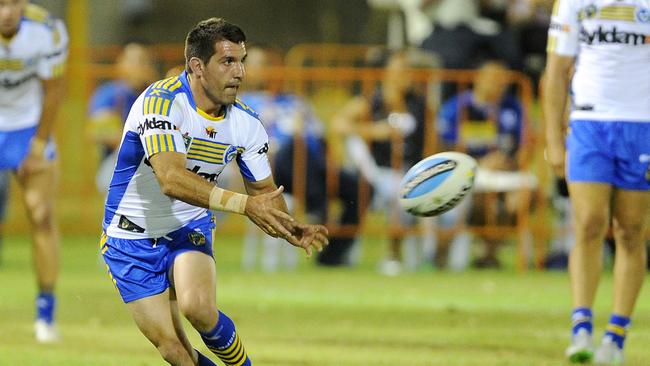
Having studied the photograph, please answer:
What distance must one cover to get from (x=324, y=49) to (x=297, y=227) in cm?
1579

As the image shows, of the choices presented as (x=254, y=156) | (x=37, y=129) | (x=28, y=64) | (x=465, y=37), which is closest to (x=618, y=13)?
(x=254, y=156)

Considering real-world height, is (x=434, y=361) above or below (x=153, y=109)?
below

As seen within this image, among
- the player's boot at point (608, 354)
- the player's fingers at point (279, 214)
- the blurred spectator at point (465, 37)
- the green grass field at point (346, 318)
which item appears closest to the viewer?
the player's fingers at point (279, 214)

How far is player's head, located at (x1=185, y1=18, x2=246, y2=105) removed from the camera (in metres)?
7.31

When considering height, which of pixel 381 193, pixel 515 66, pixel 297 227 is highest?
pixel 297 227

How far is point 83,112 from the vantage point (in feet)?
61.0

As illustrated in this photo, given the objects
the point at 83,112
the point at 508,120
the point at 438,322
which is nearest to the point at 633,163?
the point at 438,322

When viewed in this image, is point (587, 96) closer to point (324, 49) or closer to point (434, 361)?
point (434, 361)

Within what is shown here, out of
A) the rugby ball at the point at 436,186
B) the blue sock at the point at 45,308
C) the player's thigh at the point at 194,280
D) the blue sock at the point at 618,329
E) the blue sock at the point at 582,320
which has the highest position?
the rugby ball at the point at 436,186

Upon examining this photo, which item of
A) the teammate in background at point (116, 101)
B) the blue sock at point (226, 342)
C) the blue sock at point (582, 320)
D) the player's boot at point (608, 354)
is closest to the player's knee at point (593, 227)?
the blue sock at point (582, 320)

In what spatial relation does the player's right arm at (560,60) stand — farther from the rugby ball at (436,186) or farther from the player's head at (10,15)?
the player's head at (10,15)

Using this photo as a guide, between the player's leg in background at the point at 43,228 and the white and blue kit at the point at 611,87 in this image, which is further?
the player's leg in background at the point at 43,228

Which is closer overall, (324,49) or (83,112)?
(83,112)

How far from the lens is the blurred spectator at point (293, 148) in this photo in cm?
1661
